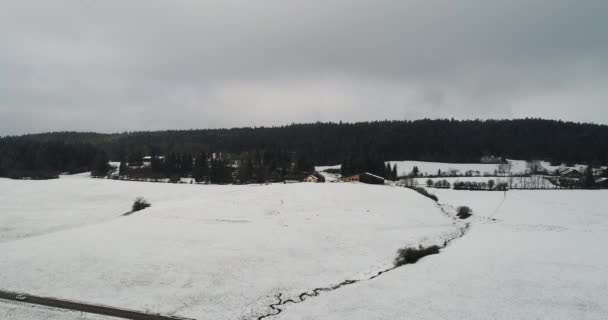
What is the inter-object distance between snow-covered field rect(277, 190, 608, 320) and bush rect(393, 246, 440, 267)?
35.1 inches

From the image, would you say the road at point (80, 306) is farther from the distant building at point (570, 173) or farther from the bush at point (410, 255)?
the distant building at point (570, 173)

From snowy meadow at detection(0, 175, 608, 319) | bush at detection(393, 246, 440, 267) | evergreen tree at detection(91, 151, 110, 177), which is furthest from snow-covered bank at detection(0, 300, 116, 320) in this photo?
evergreen tree at detection(91, 151, 110, 177)

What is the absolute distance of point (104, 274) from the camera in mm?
17641

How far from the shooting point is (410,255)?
21.7 m

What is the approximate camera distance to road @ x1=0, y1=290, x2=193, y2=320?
12.9m

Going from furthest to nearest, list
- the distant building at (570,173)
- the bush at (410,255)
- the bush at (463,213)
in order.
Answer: the distant building at (570,173) → the bush at (463,213) → the bush at (410,255)

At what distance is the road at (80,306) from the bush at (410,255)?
14408mm

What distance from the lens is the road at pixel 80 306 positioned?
509 inches

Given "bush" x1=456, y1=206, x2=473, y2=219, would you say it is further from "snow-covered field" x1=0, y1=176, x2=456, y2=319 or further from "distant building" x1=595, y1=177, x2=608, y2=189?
"distant building" x1=595, y1=177, x2=608, y2=189

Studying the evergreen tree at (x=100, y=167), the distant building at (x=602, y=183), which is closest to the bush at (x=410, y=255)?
the distant building at (x=602, y=183)

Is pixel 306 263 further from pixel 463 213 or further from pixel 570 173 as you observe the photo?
pixel 570 173

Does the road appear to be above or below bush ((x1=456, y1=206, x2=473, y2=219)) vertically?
below

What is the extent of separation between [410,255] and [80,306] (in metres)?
18.8

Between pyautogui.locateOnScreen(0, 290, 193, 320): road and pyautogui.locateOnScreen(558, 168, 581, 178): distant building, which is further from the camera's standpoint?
pyautogui.locateOnScreen(558, 168, 581, 178): distant building
